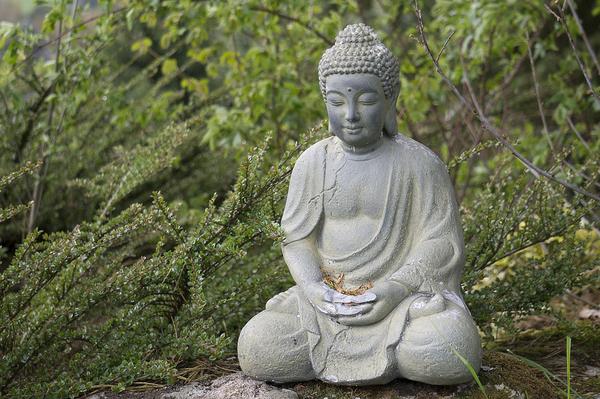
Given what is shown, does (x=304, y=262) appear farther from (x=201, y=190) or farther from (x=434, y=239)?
(x=201, y=190)

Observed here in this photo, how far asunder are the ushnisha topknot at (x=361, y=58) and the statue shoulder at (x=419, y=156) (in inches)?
8.8

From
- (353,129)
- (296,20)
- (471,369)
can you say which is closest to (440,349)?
(471,369)

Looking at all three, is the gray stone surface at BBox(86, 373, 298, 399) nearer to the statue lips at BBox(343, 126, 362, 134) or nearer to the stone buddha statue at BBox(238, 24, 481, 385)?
the stone buddha statue at BBox(238, 24, 481, 385)

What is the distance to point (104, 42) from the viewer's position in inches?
209

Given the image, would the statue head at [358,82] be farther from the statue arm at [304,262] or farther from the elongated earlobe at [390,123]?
the statue arm at [304,262]

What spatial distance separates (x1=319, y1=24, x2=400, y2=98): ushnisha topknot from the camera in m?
3.27

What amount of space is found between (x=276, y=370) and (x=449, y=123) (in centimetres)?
462

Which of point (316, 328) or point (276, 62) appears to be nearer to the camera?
point (316, 328)

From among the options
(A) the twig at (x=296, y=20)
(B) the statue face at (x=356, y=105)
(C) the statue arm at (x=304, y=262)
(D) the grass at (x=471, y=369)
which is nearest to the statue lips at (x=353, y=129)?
(B) the statue face at (x=356, y=105)

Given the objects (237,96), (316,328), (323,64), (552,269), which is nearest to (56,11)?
(237,96)

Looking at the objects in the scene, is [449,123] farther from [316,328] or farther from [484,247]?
[316,328]

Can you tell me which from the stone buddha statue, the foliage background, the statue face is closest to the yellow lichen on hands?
the stone buddha statue

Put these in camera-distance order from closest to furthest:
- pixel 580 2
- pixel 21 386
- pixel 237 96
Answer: pixel 21 386 → pixel 237 96 → pixel 580 2

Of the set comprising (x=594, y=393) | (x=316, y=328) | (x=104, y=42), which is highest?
(x=104, y=42)
